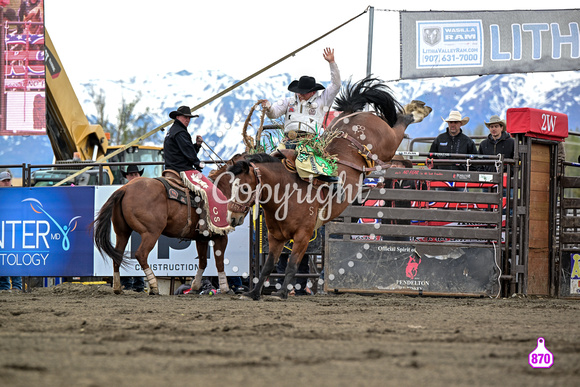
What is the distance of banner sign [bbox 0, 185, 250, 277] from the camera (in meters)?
9.91

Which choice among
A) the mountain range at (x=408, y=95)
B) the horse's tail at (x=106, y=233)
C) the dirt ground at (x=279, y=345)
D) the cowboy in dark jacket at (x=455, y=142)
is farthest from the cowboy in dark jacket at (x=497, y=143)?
the mountain range at (x=408, y=95)

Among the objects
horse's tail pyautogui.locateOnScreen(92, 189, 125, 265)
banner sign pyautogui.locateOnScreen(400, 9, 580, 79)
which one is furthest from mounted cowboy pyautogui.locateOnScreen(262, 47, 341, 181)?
banner sign pyautogui.locateOnScreen(400, 9, 580, 79)

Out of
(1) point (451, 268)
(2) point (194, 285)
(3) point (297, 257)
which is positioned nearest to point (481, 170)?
(1) point (451, 268)

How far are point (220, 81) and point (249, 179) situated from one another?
10123cm

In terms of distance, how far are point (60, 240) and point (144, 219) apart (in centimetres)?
235

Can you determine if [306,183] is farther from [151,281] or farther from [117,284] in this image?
[117,284]

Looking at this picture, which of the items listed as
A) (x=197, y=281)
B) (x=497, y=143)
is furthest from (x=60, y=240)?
(x=497, y=143)

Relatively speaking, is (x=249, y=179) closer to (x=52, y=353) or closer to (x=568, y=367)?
(x=52, y=353)

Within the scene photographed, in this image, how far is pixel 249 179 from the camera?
24.6ft

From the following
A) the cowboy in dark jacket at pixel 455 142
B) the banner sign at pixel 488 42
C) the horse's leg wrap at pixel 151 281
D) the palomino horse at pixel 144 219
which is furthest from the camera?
the banner sign at pixel 488 42

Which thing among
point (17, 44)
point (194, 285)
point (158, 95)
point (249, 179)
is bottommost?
point (194, 285)

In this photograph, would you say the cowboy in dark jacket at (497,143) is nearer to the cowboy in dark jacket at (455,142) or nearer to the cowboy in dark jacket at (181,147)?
the cowboy in dark jacket at (455,142)

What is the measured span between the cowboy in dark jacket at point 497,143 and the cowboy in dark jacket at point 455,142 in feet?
0.68

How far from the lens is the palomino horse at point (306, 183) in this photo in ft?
24.7
